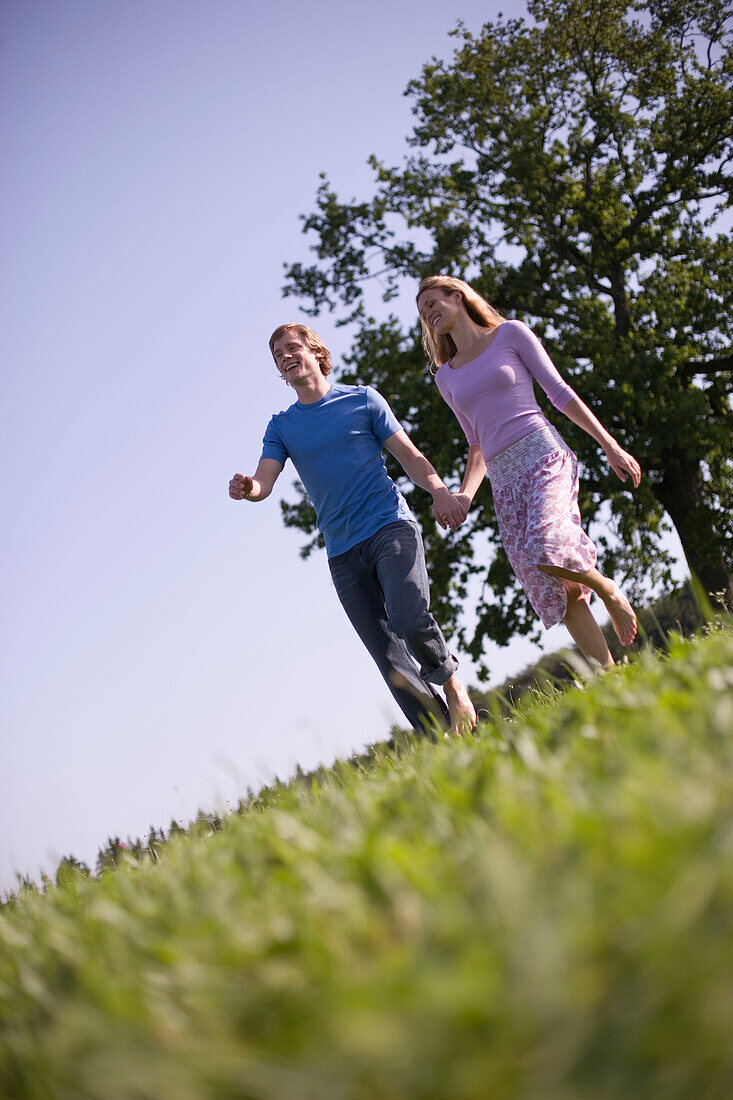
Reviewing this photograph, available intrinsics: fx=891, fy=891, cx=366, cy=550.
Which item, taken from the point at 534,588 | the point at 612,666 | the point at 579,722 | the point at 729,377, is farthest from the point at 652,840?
the point at 729,377

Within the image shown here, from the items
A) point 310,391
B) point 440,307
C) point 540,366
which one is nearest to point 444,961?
point 540,366

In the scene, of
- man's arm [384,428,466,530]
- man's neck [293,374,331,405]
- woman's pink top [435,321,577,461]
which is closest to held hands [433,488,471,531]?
man's arm [384,428,466,530]

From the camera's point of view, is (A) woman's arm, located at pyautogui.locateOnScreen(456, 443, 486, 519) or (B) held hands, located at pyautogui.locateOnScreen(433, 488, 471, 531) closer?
(B) held hands, located at pyautogui.locateOnScreen(433, 488, 471, 531)

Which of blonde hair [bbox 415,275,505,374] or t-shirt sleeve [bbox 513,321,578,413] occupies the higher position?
blonde hair [bbox 415,275,505,374]

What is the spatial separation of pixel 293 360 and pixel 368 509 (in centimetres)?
112

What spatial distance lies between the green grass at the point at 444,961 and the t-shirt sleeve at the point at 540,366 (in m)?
4.05

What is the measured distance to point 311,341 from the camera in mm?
5906

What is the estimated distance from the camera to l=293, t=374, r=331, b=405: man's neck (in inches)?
225

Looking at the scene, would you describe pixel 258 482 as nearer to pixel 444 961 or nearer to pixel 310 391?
pixel 310 391

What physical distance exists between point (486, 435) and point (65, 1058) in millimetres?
4843

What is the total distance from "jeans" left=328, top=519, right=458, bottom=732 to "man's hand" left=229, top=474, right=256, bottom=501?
0.74 m

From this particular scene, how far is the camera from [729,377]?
55.9ft

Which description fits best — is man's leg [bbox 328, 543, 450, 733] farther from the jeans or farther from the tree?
the tree

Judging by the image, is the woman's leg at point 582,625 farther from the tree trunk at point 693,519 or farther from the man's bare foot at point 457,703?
the tree trunk at point 693,519
